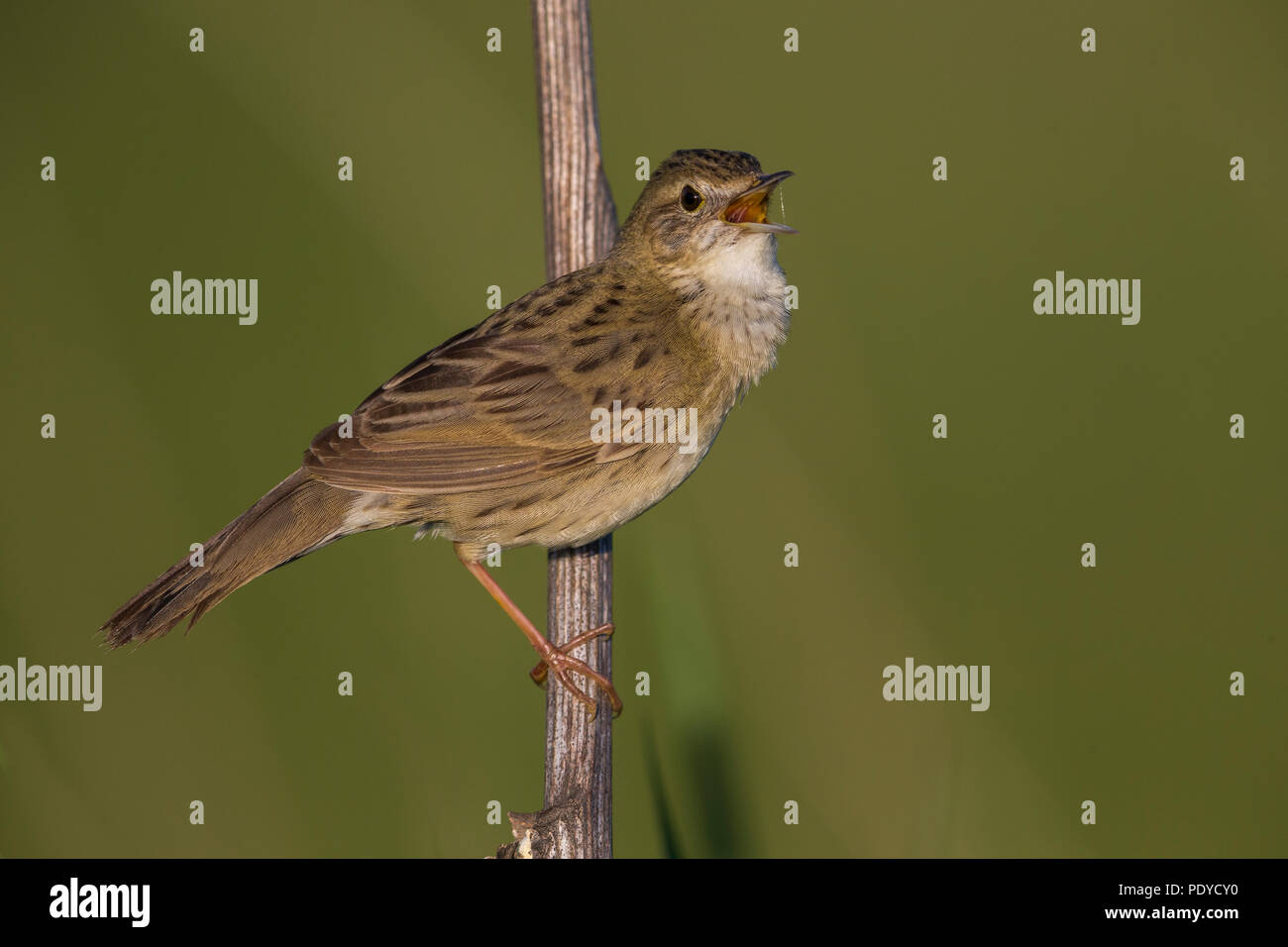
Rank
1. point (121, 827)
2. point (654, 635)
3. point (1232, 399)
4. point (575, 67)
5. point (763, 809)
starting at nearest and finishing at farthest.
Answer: point (654, 635)
point (763, 809)
point (121, 827)
point (575, 67)
point (1232, 399)

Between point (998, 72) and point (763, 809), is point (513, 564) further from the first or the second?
point (998, 72)

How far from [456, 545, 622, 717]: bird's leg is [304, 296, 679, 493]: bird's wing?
1.48 ft

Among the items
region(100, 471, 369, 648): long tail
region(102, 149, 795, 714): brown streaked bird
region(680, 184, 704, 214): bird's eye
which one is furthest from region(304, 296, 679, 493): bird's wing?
region(680, 184, 704, 214): bird's eye

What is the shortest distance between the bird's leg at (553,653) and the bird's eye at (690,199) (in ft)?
4.97

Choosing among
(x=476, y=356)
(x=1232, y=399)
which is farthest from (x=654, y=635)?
(x=1232, y=399)

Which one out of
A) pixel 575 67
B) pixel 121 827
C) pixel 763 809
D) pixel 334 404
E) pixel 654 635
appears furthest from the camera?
pixel 334 404

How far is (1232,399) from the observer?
203 inches

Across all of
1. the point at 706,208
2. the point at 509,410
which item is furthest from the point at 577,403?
the point at 706,208

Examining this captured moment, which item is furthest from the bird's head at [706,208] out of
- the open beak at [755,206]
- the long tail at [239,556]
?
the long tail at [239,556]

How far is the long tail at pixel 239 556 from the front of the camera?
3.77 meters

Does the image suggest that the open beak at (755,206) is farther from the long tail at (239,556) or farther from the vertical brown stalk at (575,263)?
the long tail at (239,556)

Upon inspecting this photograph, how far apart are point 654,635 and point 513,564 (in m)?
1.71

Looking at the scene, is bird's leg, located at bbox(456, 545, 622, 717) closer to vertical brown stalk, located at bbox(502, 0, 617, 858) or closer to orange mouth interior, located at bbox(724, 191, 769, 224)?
vertical brown stalk, located at bbox(502, 0, 617, 858)

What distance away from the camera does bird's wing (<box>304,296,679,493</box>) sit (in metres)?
4.09
